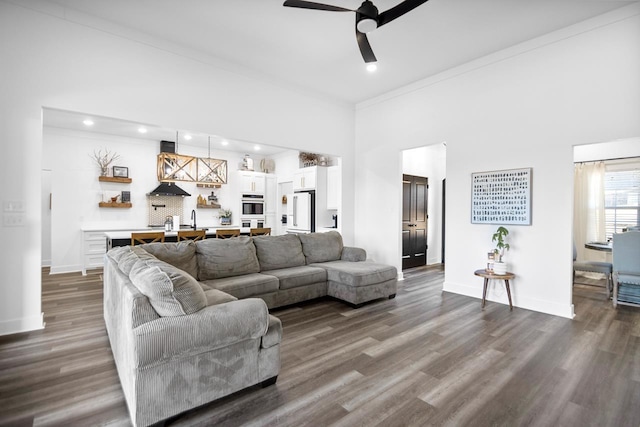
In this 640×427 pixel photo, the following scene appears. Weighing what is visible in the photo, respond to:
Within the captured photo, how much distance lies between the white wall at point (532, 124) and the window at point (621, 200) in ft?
10.5

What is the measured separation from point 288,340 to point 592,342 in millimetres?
2921

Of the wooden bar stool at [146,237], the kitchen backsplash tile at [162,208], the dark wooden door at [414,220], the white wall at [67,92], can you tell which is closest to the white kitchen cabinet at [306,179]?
the dark wooden door at [414,220]

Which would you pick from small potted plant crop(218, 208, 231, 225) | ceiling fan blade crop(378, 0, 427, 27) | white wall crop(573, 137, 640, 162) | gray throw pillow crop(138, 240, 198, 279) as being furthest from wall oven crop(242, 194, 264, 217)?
white wall crop(573, 137, 640, 162)

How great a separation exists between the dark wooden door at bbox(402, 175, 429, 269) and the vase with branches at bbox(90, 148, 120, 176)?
6431 mm

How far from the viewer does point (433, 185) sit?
7.32m

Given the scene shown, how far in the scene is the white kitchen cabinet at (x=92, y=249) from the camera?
6.06 m

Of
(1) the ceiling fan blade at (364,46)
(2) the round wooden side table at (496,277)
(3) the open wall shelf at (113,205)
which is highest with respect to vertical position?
(1) the ceiling fan blade at (364,46)

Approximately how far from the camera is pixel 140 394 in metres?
1.69

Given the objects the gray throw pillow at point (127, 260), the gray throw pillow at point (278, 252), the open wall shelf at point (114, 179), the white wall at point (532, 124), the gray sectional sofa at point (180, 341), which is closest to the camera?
the gray sectional sofa at point (180, 341)

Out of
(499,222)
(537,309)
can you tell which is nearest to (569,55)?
(499,222)

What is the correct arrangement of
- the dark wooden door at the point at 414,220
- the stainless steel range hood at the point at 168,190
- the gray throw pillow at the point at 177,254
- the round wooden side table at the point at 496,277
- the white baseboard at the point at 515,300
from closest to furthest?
the gray throw pillow at the point at 177,254, the white baseboard at the point at 515,300, the round wooden side table at the point at 496,277, the dark wooden door at the point at 414,220, the stainless steel range hood at the point at 168,190

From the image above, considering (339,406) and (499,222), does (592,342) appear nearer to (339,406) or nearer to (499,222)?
(499,222)

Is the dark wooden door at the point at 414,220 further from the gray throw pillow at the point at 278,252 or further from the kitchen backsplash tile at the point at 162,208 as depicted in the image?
the kitchen backsplash tile at the point at 162,208

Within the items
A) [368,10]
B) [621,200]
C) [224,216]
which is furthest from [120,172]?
[621,200]
